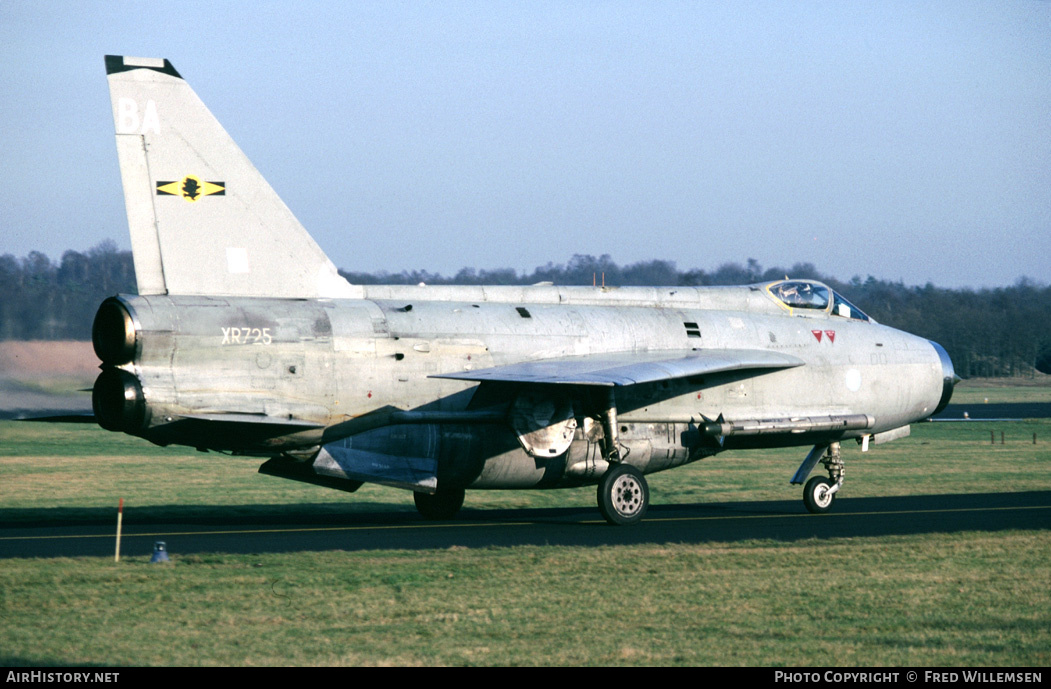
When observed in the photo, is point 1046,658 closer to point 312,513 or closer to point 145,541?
point 145,541

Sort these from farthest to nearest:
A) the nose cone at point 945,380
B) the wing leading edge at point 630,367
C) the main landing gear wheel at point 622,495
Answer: the nose cone at point 945,380 < the main landing gear wheel at point 622,495 < the wing leading edge at point 630,367

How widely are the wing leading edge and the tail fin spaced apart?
3139mm

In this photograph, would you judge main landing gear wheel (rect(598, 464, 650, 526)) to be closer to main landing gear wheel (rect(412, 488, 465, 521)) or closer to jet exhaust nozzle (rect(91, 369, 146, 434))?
main landing gear wheel (rect(412, 488, 465, 521))

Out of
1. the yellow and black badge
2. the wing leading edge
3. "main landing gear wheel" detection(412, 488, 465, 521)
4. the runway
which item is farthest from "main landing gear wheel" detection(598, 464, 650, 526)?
the yellow and black badge

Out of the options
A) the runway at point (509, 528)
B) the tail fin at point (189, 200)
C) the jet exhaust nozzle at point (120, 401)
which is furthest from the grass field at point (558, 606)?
the tail fin at point (189, 200)

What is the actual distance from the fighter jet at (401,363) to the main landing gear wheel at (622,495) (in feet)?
0.10

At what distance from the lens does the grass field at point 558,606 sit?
943 cm

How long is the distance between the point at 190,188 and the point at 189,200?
0.56ft

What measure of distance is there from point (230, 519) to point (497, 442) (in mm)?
4836

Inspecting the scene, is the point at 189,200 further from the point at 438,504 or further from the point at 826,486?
the point at 826,486

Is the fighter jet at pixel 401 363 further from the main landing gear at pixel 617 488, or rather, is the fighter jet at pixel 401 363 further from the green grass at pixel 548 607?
the green grass at pixel 548 607

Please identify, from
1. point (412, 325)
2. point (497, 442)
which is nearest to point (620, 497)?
point (497, 442)

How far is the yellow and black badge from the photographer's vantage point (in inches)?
660
